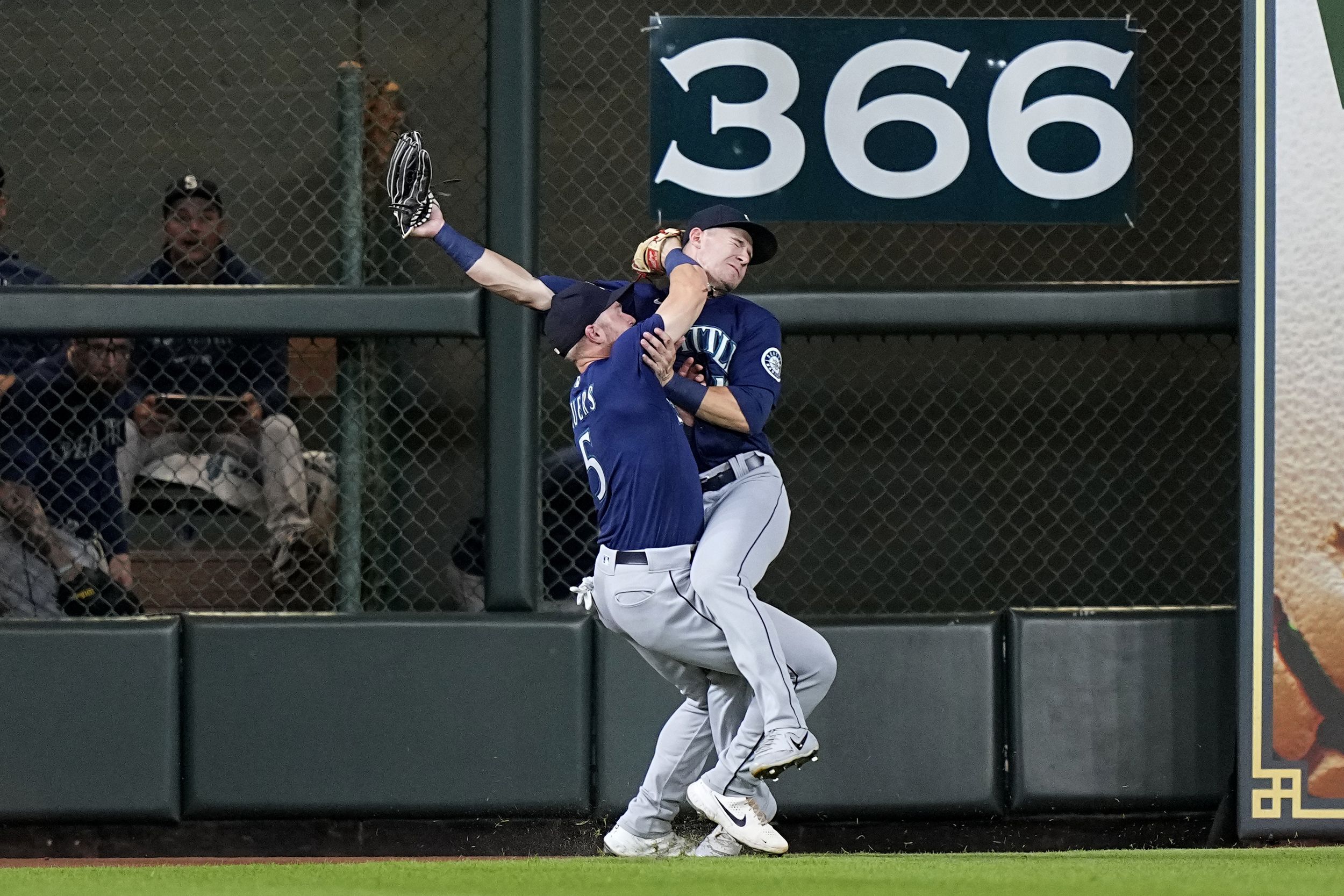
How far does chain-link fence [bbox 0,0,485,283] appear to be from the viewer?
651 centimetres

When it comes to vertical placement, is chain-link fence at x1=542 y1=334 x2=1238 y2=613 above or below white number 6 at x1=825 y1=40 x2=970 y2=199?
below

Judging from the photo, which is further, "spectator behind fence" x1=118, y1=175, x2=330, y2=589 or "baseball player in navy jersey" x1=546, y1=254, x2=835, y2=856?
"spectator behind fence" x1=118, y1=175, x2=330, y2=589

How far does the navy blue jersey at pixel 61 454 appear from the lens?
550 cm

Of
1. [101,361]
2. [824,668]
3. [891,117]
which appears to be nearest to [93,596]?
[101,361]

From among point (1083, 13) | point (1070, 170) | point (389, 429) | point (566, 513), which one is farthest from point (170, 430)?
point (1083, 13)

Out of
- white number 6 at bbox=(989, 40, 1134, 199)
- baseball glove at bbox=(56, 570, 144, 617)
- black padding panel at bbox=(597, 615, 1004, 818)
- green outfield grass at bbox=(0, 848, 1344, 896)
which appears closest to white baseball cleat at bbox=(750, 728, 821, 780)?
green outfield grass at bbox=(0, 848, 1344, 896)

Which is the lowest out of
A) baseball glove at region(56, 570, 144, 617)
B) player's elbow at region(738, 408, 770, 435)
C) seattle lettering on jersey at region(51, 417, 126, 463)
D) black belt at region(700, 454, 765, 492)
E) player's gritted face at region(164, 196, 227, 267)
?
baseball glove at region(56, 570, 144, 617)

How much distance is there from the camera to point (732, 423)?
4.42m

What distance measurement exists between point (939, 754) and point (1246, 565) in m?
1.19

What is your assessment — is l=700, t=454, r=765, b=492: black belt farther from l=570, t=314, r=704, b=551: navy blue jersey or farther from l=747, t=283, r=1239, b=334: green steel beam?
l=747, t=283, r=1239, b=334: green steel beam

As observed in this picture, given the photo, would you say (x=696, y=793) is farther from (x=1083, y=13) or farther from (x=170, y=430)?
(x=1083, y=13)

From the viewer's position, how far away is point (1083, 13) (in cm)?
580

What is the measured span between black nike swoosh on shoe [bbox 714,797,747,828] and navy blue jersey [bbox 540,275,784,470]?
95 centimetres

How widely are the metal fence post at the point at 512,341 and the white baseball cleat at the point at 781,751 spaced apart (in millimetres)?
1446
